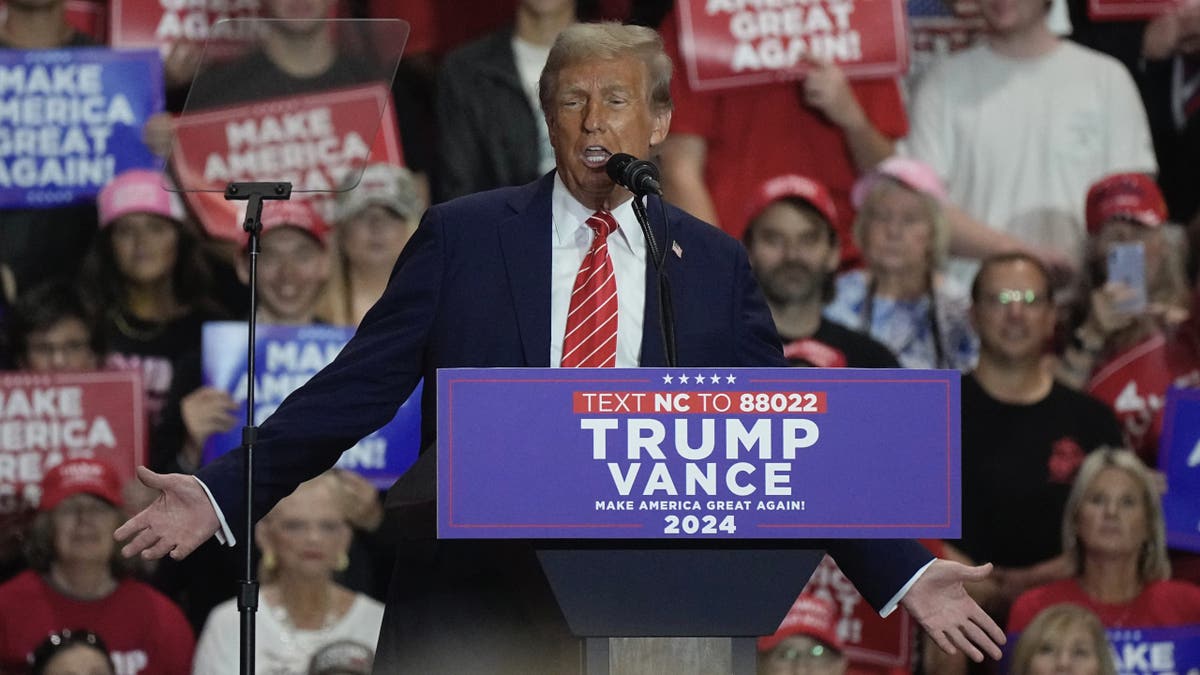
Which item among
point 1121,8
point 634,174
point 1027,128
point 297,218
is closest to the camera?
point 634,174

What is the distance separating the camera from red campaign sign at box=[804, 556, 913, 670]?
5023 mm

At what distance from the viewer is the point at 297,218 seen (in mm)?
5379

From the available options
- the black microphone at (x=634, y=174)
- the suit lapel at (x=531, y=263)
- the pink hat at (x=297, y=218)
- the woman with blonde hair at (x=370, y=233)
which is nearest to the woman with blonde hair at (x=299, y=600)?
the woman with blonde hair at (x=370, y=233)

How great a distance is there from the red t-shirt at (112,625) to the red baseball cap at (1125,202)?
2750 millimetres

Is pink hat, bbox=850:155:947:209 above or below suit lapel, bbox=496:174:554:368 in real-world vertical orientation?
above

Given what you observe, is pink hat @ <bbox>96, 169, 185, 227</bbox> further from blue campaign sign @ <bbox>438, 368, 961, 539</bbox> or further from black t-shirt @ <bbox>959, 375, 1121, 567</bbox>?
blue campaign sign @ <bbox>438, 368, 961, 539</bbox>

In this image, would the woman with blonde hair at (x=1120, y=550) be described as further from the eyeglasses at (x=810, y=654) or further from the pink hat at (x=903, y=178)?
the pink hat at (x=903, y=178)

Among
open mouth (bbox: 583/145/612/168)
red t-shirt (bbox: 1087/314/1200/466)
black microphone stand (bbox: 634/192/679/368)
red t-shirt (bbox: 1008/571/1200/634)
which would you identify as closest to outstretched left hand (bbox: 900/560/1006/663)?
black microphone stand (bbox: 634/192/679/368)

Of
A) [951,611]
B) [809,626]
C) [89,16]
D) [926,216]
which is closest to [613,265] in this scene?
[951,611]

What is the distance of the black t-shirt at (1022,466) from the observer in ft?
16.6

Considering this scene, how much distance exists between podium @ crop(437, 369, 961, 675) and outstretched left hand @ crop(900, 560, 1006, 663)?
224mm

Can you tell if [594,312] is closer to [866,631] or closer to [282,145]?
[282,145]

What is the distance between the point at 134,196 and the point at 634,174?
11.0ft

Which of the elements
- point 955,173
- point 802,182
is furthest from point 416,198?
point 955,173
